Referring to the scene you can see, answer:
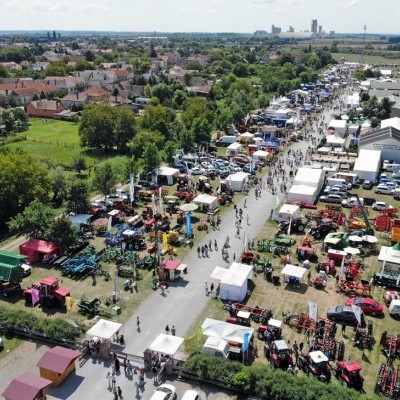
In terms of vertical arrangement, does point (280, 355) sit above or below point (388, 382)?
above

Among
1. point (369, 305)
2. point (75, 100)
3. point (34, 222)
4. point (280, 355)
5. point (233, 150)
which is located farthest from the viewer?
point (75, 100)

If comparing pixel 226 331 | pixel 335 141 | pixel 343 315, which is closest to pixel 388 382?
pixel 343 315

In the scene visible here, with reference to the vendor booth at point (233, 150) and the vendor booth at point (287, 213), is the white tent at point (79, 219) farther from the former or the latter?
the vendor booth at point (233, 150)

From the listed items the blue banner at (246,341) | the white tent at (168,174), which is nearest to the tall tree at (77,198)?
the white tent at (168,174)

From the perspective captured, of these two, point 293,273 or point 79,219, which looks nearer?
point 293,273

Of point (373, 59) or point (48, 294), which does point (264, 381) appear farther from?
point (373, 59)

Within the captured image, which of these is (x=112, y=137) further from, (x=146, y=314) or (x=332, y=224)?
(x=146, y=314)

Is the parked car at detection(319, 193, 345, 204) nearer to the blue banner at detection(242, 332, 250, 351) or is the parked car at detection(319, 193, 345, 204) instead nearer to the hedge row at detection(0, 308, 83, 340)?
the blue banner at detection(242, 332, 250, 351)

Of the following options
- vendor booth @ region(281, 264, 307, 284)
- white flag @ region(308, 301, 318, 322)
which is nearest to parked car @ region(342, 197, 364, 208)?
vendor booth @ region(281, 264, 307, 284)
